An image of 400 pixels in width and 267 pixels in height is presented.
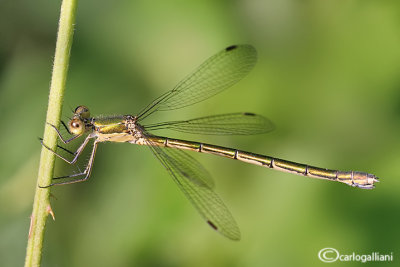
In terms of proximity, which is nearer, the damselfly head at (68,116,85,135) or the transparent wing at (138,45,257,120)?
the damselfly head at (68,116,85,135)

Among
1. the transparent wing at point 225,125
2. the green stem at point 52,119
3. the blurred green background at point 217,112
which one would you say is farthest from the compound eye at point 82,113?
the green stem at point 52,119

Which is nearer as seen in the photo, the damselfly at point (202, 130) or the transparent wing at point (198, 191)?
the transparent wing at point (198, 191)

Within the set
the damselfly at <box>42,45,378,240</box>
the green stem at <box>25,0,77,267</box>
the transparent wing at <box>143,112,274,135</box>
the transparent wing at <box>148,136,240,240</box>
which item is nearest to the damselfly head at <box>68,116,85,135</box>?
the damselfly at <box>42,45,378,240</box>

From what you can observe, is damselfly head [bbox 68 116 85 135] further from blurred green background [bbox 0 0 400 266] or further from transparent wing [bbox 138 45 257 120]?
blurred green background [bbox 0 0 400 266]

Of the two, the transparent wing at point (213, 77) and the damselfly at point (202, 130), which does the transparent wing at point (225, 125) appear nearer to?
the damselfly at point (202, 130)

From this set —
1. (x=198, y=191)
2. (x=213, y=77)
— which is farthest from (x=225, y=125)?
(x=198, y=191)

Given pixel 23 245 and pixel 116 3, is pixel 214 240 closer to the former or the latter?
pixel 23 245

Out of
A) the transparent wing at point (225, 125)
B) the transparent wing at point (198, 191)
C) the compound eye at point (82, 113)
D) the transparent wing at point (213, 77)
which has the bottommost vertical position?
the transparent wing at point (198, 191)

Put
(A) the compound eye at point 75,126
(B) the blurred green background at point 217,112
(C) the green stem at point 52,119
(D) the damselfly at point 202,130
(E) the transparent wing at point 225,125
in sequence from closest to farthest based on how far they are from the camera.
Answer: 1. (C) the green stem at point 52,119
2. (A) the compound eye at point 75,126
3. (D) the damselfly at point 202,130
4. (B) the blurred green background at point 217,112
5. (E) the transparent wing at point 225,125

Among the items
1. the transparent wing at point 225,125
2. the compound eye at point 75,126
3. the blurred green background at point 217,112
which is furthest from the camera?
the transparent wing at point 225,125
